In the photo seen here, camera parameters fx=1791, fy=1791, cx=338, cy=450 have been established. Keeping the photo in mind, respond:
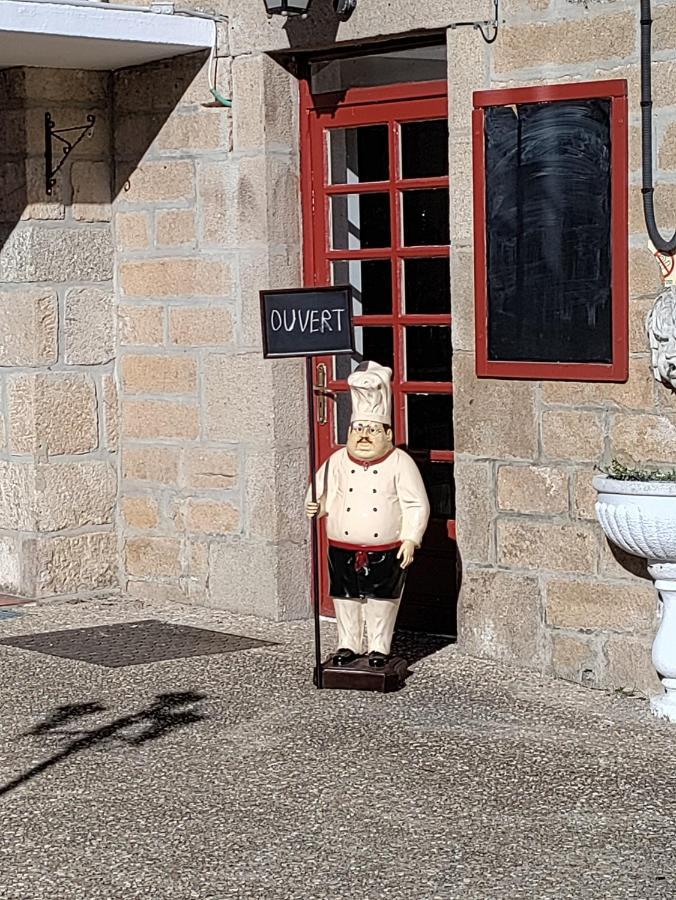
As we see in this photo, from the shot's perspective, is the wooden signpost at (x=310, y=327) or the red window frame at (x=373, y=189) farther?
the red window frame at (x=373, y=189)

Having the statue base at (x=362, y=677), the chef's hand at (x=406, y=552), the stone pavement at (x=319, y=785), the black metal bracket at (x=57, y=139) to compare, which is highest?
the black metal bracket at (x=57, y=139)

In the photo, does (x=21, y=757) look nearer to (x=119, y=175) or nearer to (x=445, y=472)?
(x=445, y=472)

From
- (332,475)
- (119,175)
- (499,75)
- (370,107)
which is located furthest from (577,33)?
(119,175)

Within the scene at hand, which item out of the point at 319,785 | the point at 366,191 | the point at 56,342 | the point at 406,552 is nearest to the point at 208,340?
the point at 56,342

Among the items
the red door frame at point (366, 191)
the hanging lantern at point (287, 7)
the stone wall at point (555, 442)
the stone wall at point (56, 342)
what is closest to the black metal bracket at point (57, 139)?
the stone wall at point (56, 342)

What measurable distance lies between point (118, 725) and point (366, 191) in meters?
2.92

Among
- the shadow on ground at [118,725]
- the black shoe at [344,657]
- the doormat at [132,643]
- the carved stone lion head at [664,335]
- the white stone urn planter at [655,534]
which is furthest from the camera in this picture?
the doormat at [132,643]

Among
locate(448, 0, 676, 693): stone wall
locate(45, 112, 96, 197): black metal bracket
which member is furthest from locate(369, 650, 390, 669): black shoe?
locate(45, 112, 96, 197): black metal bracket

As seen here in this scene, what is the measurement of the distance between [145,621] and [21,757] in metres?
2.50

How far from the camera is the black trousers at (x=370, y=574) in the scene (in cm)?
708

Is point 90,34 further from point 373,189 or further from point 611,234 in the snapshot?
point 611,234

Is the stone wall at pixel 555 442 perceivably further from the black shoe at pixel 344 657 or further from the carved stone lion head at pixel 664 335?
the black shoe at pixel 344 657

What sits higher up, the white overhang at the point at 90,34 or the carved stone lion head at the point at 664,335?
the white overhang at the point at 90,34

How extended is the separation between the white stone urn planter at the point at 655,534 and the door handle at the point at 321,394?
2.07 m
